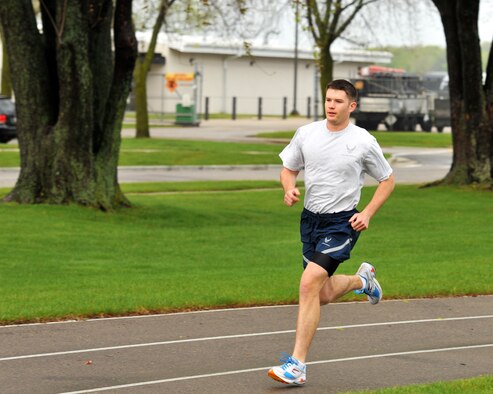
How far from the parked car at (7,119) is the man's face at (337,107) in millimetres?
31320

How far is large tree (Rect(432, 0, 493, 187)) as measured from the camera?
81.0 ft

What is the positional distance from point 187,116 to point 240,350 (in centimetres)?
4897

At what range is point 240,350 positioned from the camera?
875 centimetres

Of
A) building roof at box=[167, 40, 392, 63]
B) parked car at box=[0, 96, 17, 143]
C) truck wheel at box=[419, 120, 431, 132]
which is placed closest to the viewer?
parked car at box=[0, 96, 17, 143]

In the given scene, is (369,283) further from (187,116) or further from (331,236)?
(187,116)

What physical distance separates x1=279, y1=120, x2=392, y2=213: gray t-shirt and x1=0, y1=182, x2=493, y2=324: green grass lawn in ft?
10.4

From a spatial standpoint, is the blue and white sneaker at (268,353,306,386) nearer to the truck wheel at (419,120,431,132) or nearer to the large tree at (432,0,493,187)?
the large tree at (432,0,493,187)

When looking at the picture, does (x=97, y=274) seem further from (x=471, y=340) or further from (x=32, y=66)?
(x=32, y=66)

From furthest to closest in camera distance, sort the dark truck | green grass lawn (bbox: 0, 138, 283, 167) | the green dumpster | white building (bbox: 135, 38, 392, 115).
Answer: white building (bbox: 135, 38, 392, 115) < the green dumpster < the dark truck < green grass lawn (bbox: 0, 138, 283, 167)

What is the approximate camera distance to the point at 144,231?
17.9 metres

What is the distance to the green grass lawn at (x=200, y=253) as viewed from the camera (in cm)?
1120

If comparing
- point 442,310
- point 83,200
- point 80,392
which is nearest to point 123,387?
point 80,392

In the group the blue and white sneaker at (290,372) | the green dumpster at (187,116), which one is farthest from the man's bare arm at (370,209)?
the green dumpster at (187,116)

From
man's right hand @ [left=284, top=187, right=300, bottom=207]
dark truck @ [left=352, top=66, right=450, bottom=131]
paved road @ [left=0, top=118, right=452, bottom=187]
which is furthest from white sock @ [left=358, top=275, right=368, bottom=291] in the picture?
dark truck @ [left=352, top=66, right=450, bottom=131]
